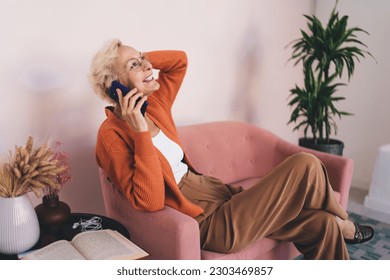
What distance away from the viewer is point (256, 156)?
2.52 meters

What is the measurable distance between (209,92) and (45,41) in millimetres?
1224

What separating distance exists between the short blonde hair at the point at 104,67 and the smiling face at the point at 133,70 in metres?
0.02

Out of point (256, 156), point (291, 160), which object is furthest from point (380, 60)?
point (291, 160)

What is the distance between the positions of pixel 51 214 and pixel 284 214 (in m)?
1.03

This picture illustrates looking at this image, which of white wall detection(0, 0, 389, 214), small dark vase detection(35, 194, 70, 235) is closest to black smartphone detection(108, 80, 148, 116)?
white wall detection(0, 0, 389, 214)

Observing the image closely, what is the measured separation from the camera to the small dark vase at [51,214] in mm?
1500

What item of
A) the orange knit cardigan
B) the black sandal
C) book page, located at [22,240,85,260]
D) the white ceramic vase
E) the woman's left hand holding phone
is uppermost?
the woman's left hand holding phone

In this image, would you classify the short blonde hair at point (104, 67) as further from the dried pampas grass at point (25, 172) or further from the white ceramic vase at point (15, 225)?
the white ceramic vase at point (15, 225)

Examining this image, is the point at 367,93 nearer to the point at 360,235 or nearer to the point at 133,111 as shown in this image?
the point at 360,235

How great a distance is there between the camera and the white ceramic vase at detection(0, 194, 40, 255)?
1.31 m

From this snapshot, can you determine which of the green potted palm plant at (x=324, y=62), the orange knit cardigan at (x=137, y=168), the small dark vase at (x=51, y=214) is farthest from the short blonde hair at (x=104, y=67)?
the green potted palm plant at (x=324, y=62)

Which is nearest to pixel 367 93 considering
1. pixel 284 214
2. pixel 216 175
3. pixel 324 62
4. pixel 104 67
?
pixel 324 62

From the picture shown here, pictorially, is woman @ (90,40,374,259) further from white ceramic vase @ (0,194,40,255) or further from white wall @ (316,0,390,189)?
white wall @ (316,0,390,189)

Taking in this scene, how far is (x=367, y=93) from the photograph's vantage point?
10.9 feet
